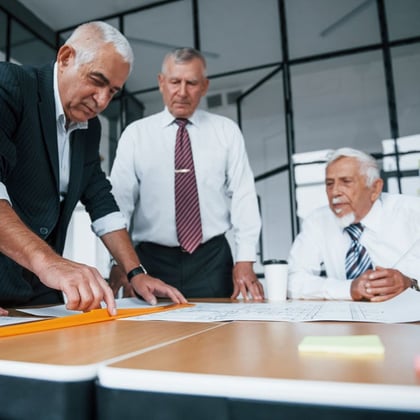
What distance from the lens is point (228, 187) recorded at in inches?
82.7

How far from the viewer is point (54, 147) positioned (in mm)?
1278

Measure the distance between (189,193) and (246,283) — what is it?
545 millimetres

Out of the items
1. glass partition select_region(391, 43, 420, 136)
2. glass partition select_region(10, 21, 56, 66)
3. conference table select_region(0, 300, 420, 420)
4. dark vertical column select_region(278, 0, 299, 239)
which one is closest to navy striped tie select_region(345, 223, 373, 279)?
conference table select_region(0, 300, 420, 420)

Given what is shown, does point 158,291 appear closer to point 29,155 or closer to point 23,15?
point 29,155

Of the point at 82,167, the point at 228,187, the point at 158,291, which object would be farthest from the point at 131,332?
the point at 228,187

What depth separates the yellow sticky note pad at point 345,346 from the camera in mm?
410

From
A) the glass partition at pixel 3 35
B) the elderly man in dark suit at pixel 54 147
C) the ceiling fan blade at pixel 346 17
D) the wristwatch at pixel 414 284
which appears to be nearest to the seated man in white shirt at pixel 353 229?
the wristwatch at pixel 414 284

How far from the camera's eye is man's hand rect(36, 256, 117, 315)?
82 cm

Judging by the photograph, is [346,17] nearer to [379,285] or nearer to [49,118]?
[379,285]

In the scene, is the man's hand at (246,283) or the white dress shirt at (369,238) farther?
the white dress shirt at (369,238)

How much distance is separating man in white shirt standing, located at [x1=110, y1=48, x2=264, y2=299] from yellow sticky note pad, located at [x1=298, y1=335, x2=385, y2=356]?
4.42 feet

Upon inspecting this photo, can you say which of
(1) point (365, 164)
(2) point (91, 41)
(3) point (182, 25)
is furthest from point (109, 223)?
(3) point (182, 25)

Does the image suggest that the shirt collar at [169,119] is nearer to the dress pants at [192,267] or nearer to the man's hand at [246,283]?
the dress pants at [192,267]

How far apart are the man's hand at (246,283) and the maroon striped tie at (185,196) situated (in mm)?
235
